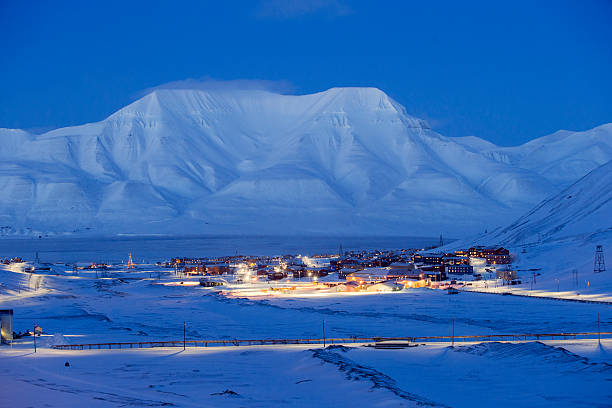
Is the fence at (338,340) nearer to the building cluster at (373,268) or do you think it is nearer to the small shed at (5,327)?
the small shed at (5,327)

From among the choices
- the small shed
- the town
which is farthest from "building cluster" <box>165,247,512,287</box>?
the small shed

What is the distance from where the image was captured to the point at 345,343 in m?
37.4

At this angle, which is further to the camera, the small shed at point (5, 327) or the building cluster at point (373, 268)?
the building cluster at point (373, 268)

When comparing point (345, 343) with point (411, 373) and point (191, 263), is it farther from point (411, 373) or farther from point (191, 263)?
point (191, 263)

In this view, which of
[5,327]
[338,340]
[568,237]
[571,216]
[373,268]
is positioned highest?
[571,216]

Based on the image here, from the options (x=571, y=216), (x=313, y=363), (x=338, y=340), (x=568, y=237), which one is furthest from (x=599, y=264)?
(x=571, y=216)

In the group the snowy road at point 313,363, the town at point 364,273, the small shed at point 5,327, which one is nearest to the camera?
the snowy road at point 313,363

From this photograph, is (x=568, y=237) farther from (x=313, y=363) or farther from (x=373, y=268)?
(x=313, y=363)

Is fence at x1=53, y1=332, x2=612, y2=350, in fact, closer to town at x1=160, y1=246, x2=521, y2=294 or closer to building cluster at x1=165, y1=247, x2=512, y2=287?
town at x1=160, y1=246, x2=521, y2=294

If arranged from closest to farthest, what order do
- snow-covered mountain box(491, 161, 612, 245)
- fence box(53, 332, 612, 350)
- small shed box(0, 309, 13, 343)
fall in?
fence box(53, 332, 612, 350) → small shed box(0, 309, 13, 343) → snow-covered mountain box(491, 161, 612, 245)

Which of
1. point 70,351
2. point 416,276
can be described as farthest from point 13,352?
point 416,276

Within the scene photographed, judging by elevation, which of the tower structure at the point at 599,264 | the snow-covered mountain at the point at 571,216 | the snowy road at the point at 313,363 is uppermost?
the snow-covered mountain at the point at 571,216

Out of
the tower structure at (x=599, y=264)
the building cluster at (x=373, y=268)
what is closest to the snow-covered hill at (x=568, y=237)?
the tower structure at (x=599, y=264)

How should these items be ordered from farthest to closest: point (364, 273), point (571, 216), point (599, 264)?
point (571, 216), point (364, 273), point (599, 264)
